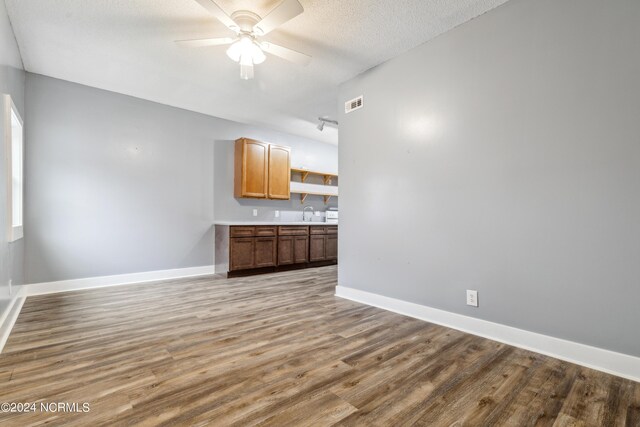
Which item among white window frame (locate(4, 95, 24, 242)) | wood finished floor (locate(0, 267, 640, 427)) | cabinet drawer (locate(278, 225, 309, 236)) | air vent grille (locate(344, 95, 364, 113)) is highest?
air vent grille (locate(344, 95, 364, 113))

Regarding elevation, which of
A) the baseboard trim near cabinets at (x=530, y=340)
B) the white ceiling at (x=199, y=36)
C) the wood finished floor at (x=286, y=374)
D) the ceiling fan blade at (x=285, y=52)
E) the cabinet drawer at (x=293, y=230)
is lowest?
the wood finished floor at (x=286, y=374)

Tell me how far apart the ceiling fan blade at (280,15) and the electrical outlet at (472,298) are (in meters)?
2.49

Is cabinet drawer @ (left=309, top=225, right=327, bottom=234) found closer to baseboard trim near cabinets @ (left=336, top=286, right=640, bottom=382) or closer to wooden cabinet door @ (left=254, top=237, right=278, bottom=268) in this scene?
wooden cabinet door @ (left=254, top=237, right=278, bottom=268)

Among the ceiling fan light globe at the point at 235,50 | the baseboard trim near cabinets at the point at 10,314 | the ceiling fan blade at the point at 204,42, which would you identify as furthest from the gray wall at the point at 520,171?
the baseboard trim near cabinets at the point at 10,314

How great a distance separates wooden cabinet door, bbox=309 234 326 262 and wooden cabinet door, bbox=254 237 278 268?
746 millimetres

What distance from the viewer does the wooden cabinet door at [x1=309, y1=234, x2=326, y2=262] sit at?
559 centimetres

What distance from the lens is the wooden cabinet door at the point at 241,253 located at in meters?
4.64

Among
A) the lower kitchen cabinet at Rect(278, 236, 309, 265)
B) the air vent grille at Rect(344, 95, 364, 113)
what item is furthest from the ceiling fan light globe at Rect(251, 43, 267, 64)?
the lower kitchen cabinet at Rect(278, 236, 309, 265)

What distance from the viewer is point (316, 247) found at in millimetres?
5672

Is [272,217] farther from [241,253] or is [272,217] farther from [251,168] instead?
[241,253]

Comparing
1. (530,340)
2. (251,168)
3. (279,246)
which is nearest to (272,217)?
(279,246)

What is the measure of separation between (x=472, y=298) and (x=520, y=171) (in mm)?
1067

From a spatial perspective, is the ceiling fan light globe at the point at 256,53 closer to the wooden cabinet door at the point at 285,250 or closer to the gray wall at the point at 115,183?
the gray wall at the point at 115,183

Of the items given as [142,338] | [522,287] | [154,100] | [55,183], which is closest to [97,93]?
[154,100]
